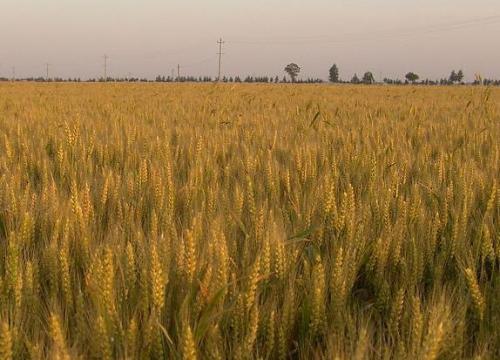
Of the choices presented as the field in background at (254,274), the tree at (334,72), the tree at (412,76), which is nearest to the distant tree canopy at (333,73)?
the tree at (334,72)

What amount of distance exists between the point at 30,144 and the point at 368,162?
1.90 m

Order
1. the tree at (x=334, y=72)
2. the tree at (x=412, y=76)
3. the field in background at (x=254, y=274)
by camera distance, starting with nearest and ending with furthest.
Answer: the field in background at (x=254, y=274)
the tree at (x=412, y=76)
the tree at (x=334, y=72)

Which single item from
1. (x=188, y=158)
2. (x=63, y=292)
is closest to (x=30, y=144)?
(x=188, y=158)

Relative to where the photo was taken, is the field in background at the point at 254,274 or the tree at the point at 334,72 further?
the tree at the point at 334,72

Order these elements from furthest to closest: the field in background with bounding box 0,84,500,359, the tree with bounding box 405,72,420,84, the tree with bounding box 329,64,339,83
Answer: the tree with bounding box 329,64,339,83 → the tree with bounding box 405,72,420,84 → the field in background with bounding box 0,84,500,359

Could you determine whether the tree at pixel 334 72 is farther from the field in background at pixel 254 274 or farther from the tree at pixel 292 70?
the field in background at pixel 254 274

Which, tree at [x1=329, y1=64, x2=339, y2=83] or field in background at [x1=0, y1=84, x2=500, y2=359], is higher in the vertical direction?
tree at [x1=329, y1=64, x2=339, y2=83]

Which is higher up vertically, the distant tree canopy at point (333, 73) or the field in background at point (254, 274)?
the distant tree canopy at point (333, 73)

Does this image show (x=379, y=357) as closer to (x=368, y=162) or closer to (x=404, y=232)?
(x=404, y=232)

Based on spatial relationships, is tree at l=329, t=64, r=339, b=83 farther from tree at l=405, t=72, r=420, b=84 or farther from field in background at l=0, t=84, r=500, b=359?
field in background at l=0, t=84, r=500, b=359

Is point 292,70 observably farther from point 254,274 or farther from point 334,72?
point 254,274

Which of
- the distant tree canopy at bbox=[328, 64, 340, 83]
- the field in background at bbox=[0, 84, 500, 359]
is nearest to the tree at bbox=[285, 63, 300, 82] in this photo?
the distant tree canopy at bbox=[328, 64, 340, 83]

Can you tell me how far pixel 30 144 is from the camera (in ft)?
9.22

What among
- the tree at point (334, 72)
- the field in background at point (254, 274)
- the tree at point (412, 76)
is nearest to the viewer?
the field in background at point (254, 274)
